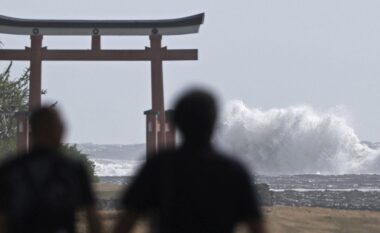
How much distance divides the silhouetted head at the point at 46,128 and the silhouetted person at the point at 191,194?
75 cm

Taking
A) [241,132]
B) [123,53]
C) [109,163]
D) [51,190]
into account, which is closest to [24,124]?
[123,53]

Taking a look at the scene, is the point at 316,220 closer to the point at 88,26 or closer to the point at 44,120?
the point at 88,26

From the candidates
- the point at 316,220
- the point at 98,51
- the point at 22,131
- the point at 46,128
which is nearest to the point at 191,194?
the point at 46,128

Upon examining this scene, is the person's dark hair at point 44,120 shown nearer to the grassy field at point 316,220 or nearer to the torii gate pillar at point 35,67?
the grassy field at point 316,220

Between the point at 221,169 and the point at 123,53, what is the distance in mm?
26982

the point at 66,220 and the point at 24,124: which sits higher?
the point at 24,124

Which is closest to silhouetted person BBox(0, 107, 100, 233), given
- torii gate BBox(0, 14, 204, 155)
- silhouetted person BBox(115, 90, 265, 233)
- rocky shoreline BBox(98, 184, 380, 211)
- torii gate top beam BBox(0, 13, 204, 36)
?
silhouetted person BBox(115, 90, 265, 233)

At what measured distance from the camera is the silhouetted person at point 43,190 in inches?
269

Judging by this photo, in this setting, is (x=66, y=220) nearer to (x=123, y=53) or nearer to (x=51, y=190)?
(x=51, y=190)

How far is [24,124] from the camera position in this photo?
32.2 metres

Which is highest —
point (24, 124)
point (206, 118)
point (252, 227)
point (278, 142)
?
point (278, 142)

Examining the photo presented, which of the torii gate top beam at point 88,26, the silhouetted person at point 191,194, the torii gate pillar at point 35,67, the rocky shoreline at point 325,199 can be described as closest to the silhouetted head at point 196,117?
the silhouetted person at point 191,194

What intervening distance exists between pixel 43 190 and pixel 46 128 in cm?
36

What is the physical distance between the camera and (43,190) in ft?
22.7
